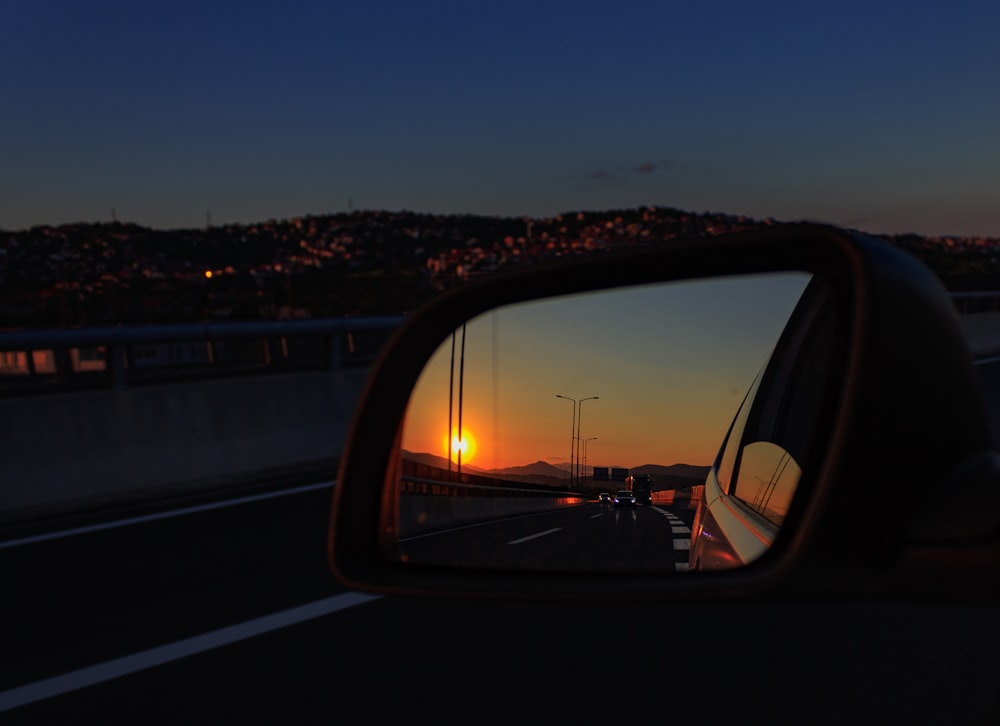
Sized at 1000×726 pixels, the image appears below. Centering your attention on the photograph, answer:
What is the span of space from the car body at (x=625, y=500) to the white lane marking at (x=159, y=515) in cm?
683

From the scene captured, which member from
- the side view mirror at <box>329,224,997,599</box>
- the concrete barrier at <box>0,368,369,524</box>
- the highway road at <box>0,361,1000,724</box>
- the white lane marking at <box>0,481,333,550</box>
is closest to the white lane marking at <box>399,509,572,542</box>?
the side view mirror at <box>329,224,997,599</box>

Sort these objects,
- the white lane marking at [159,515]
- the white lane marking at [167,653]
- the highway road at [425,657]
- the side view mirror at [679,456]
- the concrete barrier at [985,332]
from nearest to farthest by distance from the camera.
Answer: the side view mirror at [679,456]
the highway road at [425,657]
the white lane marking at [167,653]
the white lane marking at [159,515]
the concrete barrier at [985,332]

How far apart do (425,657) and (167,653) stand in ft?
4.36

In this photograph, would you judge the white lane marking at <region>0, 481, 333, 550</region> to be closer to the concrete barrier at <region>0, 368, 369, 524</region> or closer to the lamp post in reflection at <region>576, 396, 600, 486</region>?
the concrete barrier at <region>0, 368, 369, 524</region>

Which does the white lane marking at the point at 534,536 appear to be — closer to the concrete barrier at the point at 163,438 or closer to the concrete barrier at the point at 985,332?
the concrete barrier at the point at 163,438

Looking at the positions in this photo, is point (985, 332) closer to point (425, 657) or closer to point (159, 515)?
point (159, 515)

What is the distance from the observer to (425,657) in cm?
474

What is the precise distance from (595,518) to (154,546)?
20.4 feet

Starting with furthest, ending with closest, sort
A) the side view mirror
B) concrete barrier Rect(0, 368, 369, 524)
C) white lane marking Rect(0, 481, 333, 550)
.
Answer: concrete barrier Rect(0, 368, 369, 524) < white lane marking Rect(0, 481, 333, 550) < the side view mirror

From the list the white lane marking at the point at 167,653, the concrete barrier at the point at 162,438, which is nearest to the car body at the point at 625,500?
the white lane marking at the point at 167,653

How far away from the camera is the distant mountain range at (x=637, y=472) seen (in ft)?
6.49

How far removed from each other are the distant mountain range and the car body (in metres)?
0.04

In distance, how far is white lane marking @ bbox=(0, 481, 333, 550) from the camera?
25.3 feet

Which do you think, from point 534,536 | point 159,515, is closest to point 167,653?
point 534,536
